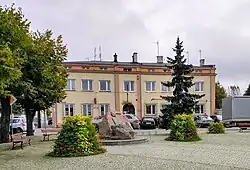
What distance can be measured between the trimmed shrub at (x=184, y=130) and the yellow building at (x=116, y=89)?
27627mm

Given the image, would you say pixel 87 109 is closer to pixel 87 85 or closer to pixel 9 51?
pixel 87 85

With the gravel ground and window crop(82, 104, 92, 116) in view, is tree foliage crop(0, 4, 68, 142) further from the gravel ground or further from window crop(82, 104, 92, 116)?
window crop(82, 104, 92, 116)

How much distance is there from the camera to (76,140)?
51.6 feet

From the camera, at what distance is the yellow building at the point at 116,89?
5078 cm

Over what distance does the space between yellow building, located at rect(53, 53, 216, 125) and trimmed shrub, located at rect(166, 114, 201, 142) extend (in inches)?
1088

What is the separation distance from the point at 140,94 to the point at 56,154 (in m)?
37.9

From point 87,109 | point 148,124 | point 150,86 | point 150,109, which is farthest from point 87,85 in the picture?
point 148,124

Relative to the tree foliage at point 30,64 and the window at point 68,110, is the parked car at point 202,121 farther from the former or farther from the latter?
the tree foliage at point 30,64

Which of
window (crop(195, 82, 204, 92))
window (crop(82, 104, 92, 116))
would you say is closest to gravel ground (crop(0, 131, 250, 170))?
window (crop(82, 104, 92, 116))

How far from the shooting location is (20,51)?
20484 mm

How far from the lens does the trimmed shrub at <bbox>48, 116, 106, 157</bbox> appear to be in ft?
50.9

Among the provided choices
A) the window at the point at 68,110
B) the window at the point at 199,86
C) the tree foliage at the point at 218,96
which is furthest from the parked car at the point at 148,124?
the tree foliage at the point at 218,96

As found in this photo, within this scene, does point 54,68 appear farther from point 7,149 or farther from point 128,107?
point 128,107

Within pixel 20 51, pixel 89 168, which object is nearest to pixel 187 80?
pixel 20 51
